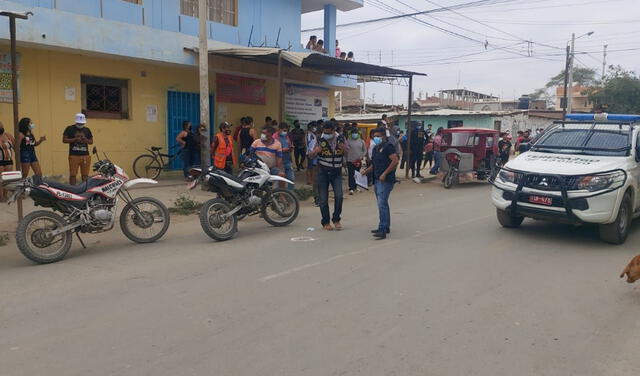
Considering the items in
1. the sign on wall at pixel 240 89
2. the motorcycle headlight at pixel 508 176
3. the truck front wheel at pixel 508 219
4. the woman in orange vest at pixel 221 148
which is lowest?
the truck front wheel at pixel 508 219

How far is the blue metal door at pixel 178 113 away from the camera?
15016mm

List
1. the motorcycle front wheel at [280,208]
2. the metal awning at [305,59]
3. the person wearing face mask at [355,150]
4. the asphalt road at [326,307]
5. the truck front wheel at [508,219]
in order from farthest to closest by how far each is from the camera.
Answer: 1. the person wearing face mask at [355,150]
2. the metal awning at [305,59]
3. the motorcycle front wheel at [280,208]
4. the truck front wheel at [508,219]
5. the asphalt road at [326,307]

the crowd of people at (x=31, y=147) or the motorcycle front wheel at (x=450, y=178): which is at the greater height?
the crowd of people at (x=31, y=147)

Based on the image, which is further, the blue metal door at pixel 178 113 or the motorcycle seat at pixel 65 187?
the blue metal door at pixel 178 113

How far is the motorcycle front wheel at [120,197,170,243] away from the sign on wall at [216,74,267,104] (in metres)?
9.01

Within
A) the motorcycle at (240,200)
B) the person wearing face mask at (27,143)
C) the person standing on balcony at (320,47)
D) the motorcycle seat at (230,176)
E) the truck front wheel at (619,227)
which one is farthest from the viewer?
the person standing on balcony at (320,47)

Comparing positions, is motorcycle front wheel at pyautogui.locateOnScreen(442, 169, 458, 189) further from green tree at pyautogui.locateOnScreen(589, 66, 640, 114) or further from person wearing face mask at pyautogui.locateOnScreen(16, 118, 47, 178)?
green tree at pyautogui.locateOnScreen(589, 66, 640, 114)

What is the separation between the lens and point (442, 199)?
12656 millimetres

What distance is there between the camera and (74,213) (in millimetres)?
6812

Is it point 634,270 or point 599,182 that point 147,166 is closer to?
point 599,182

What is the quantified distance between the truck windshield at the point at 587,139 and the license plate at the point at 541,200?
54.1 inches

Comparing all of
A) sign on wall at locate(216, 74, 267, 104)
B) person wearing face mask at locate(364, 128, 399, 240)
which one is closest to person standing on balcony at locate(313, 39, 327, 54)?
sign on wall at locate(216, 74, 267, 104)

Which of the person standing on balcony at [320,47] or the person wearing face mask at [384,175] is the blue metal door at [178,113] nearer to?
the person standing on balcony at [320,47]

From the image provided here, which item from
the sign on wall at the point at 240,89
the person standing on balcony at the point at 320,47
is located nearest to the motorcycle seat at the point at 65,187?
the sign on wall at the point at 240,89
